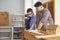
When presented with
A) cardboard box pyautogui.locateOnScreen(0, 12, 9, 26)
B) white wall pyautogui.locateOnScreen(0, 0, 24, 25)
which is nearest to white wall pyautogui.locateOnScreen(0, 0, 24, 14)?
white wall pyautogui.locateOnScreen(0, 0, 24, 25)

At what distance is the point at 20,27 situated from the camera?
6.52 meters

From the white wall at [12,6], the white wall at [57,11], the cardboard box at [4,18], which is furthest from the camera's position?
the white wall at [12,6]

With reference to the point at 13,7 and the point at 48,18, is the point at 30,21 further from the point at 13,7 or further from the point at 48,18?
the point at 13,7

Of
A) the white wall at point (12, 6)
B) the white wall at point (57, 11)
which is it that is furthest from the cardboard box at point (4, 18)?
the white wall at point (57, 11)

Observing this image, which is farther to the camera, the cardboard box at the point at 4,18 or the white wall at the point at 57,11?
the cardboard box at the point at 4,18

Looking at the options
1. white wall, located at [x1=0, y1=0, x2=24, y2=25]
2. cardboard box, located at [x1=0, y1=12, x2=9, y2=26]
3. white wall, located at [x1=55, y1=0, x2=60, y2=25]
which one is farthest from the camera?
white wall, located at [x1=0, y1=0, x2=24, y2=25]

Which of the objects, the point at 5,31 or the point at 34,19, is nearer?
the point at 34,19

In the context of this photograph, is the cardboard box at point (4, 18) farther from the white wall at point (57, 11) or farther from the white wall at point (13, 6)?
the white wall at point (57, 11)

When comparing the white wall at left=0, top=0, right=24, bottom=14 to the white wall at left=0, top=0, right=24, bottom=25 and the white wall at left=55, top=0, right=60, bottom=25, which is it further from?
the white wall at left=55, top=0, right=60, bottom=25

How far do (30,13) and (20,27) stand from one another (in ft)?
9.08

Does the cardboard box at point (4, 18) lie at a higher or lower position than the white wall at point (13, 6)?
lower

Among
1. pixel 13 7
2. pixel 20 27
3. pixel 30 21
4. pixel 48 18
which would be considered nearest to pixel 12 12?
pixel 13 7

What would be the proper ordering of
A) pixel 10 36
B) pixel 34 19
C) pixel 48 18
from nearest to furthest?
pixel 48 18, pixel 34 19, pixel 10 36

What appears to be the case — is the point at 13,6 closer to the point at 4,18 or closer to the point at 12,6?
the point at 12,6
